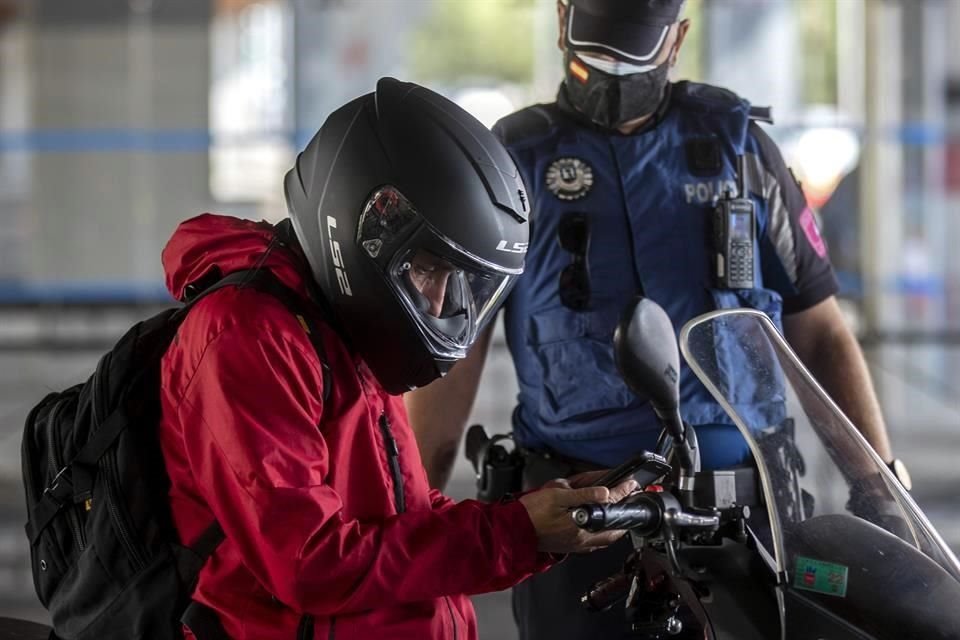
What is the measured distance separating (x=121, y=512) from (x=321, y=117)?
8990mm

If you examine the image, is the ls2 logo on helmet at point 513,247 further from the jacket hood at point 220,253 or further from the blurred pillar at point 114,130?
the blurred pillar at point 114,130

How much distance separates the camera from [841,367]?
2748 millimetres

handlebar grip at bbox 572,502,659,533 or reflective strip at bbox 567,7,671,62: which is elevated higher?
reflective strip at bbox 567,7,671,62

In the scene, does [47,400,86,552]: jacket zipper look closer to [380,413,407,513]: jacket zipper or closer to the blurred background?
[380,413,407,513]: jacket zipper

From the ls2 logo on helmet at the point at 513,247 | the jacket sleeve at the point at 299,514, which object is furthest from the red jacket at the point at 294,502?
the ls2 logo on helmet at the point at 513,247

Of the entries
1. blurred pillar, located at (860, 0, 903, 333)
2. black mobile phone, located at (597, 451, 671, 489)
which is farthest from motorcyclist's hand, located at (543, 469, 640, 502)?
blurred pillar, located at (860, 0, 903, 333)

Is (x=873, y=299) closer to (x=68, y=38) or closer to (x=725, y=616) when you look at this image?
(x=68, y=38)

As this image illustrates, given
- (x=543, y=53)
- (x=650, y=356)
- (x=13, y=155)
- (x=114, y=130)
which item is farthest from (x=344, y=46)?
(x=650, y=356)

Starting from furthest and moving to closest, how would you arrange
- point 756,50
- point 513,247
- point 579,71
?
point 756,50, point 579,71, point 513,247

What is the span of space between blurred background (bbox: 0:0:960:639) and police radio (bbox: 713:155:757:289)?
22.1 feet

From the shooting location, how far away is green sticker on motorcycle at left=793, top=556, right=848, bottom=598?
155cm

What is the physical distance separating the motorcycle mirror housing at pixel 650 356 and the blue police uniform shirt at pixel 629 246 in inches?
31.8

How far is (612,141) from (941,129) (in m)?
8.33

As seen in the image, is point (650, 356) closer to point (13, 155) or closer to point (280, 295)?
point (280, 295)
